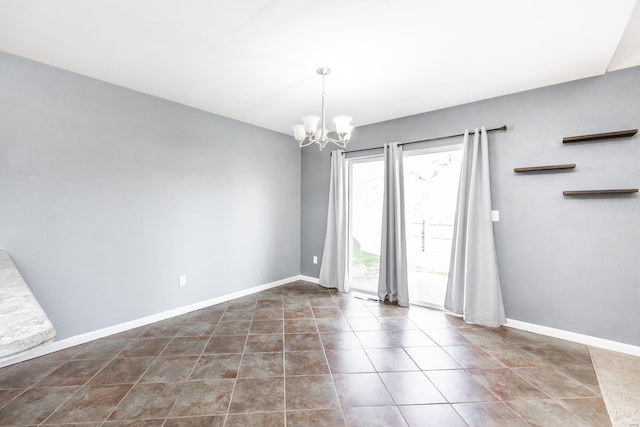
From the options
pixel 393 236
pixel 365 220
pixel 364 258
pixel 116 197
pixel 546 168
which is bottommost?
pixel 364 258

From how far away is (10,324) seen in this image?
1521mm

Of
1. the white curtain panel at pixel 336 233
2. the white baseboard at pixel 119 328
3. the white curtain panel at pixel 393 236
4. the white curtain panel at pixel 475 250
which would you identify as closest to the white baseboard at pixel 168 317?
the white baseboard at pixel 119 328

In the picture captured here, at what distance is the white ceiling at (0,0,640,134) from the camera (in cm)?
180

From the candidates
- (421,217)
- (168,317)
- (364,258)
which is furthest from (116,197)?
(421,217)

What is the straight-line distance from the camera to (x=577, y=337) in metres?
2.72

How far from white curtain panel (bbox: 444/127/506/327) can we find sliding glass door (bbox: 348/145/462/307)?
234 millimetres

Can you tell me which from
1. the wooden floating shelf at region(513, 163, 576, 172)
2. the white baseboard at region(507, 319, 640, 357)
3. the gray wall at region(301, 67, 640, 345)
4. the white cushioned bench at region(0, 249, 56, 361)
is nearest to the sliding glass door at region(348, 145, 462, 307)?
the gray wall at region(301, 67, 640, 345)

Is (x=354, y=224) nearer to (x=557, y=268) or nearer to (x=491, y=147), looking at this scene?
(x=491, y=147)

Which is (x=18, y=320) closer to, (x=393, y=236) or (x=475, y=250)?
(x=393, y=236)

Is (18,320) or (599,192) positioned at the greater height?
(599,192)

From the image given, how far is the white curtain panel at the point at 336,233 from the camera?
170 inches

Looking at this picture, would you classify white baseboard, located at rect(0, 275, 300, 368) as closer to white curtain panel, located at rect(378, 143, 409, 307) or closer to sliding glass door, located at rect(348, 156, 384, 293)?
sliding glass door, located at rect(348, 156, 384, 293)

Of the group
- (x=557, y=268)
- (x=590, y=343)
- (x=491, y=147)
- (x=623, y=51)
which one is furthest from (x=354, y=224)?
(x=623, y=51)

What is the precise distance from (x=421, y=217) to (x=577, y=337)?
1967mm
